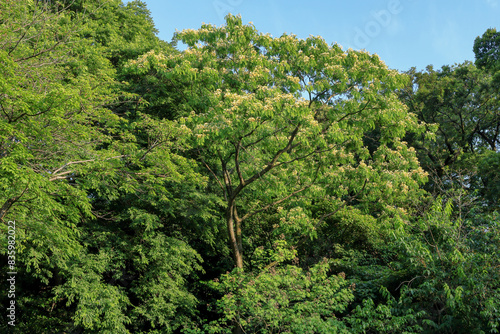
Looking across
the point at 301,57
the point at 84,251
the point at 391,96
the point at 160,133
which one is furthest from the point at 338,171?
the point at 84,251

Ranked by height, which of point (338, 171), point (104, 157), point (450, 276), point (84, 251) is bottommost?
point (84, 251)

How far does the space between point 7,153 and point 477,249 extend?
10131 mm

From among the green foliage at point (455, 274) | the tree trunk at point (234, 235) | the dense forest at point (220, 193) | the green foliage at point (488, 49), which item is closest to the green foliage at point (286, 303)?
the dense forest at point (220, 193)

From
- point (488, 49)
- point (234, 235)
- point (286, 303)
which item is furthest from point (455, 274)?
point (488, 49)

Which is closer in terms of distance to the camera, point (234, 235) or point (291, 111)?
point (291, 111)

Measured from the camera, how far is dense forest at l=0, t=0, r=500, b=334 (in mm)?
7930

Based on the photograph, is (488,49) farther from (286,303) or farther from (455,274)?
(286,303)

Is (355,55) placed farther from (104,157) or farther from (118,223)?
(118,223)

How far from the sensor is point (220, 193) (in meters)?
14.1

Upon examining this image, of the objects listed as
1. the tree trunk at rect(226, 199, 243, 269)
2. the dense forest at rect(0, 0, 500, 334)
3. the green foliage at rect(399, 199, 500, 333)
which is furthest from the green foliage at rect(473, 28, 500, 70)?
the tree trunk at rect(226, 199, 243, 269)

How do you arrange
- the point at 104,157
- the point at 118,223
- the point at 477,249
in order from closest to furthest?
the point at 104,157, the point at 477,249, the point at 118,223

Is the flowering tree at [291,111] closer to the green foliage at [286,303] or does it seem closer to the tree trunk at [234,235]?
A: the tree trunk at [234,235]

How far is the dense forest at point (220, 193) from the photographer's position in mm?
7930

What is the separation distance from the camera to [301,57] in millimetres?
10875
